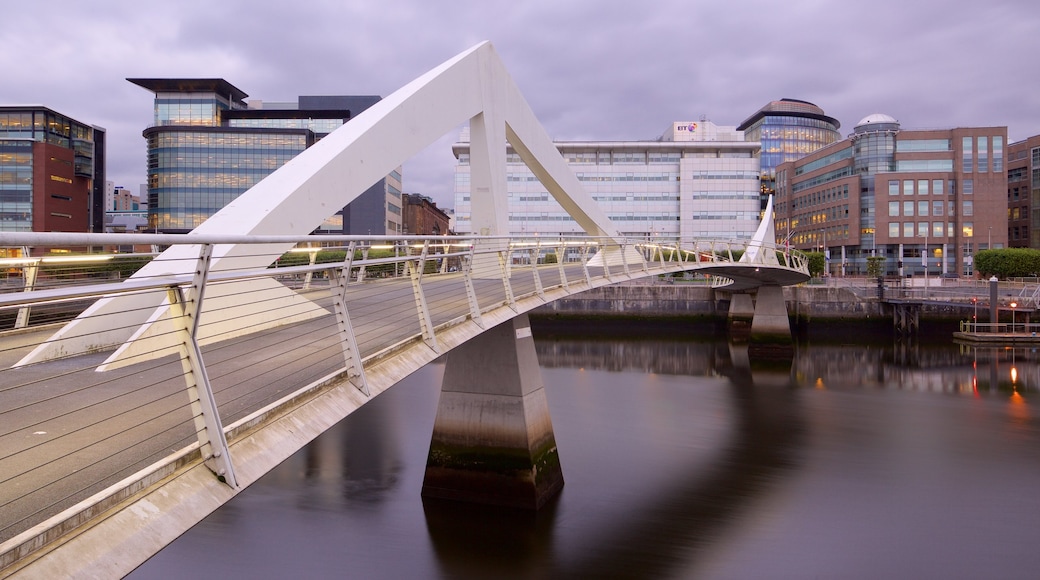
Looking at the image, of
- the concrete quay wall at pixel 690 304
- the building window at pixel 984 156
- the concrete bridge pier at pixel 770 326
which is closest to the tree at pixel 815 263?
the concrete quay wall at pixel 690 304

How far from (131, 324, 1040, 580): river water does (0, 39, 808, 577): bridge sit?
135cm

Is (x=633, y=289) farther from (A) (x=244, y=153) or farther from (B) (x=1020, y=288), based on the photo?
(A) (x=244, y=153)

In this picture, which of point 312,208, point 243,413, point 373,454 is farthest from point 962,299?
point 243,413

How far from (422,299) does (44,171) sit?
2791 inches

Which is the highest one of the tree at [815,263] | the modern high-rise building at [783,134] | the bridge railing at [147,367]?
the modern high-rise building at [783,134]

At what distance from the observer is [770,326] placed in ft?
113

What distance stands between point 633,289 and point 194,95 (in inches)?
2045

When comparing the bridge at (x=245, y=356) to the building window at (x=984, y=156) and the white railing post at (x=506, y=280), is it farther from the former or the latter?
the building window at (x=984, y=156)

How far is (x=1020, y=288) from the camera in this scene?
44.6 metres

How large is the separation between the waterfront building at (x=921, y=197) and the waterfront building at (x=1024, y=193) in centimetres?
1090

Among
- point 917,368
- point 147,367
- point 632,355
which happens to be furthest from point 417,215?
point 147,367

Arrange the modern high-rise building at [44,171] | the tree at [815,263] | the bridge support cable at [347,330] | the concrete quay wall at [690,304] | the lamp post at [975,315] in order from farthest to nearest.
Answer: the modern high-rise building at [44,171] < the tree at [815,263] < the concrete quay wall at [690,304] < the lamp post at [975,315] < the bridge support cable at [347,330]

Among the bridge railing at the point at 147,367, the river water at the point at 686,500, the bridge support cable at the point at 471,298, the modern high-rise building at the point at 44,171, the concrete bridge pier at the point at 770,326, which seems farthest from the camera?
the modern high-rise building at the point at 44,171

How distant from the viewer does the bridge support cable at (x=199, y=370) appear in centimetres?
331
